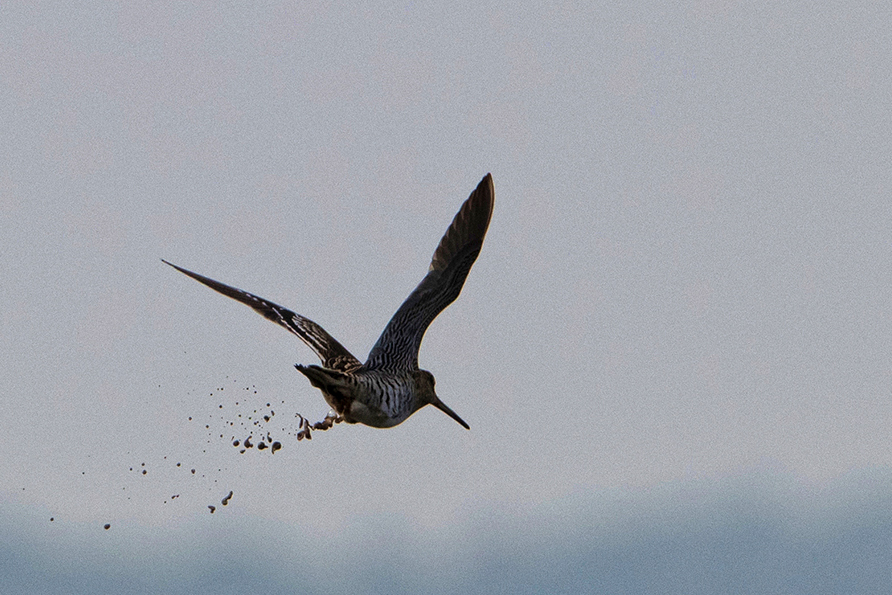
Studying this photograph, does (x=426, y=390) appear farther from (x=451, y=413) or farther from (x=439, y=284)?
(x=439, y=284)

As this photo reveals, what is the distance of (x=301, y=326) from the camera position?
436 inches

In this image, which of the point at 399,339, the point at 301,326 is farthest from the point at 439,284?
the point at 301,326

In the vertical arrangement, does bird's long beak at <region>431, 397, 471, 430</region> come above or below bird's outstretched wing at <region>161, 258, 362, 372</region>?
below

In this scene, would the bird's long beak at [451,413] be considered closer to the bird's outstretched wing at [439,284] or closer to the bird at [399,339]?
the bird at [399,339]

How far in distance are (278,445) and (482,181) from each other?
3896 millimetres

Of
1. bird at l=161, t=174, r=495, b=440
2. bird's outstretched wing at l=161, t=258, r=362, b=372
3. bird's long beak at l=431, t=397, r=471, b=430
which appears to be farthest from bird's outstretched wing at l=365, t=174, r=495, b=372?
bird's long beak at l=431, t=397, r=471, b=430

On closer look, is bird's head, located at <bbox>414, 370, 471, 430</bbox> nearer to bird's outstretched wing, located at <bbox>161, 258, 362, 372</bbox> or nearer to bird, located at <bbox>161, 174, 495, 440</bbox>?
bird, located at <bbox>161, 174, 495, 440</bbox>

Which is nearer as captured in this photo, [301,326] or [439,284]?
[301,326]

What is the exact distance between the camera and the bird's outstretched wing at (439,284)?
10.9m

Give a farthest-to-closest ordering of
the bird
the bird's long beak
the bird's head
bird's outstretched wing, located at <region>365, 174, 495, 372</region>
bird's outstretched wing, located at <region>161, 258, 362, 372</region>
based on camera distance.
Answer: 1. the bird's long beak
2. the bird's head
3. bird's outstretched wing, located at <region>365, 174, 495, 372</region>
4. bird's outstretched wing, located at <region>161, 258, 362, 372</region>
5. the bird

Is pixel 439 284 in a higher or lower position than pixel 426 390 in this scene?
higher

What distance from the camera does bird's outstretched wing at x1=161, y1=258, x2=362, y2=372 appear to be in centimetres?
1064

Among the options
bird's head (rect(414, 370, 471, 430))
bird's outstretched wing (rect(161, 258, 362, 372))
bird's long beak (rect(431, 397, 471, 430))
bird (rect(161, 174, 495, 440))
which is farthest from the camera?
bird's long beak (rect(431, 397, 471, 430))

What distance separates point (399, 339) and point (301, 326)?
3.63 ft
